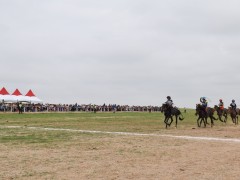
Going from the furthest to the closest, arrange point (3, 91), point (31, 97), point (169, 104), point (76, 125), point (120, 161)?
1. point (31, 97)
2. point (3, 91)
3. point (76, 125)
4. point (169, 104)
5. point (120, 161)

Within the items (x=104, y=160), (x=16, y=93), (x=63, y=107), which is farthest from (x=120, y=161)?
(x=63, y=107)

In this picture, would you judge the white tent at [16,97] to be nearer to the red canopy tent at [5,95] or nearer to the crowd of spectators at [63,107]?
the red canopy tent at [5,95]

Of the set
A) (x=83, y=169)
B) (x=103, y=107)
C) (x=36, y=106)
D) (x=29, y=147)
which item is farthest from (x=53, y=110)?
(x=83, y=169)

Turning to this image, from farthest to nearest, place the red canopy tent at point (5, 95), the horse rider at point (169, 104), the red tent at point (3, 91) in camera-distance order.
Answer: the red tent at point (3, 91)
the red canopy tent at point (5, 95)
the horse rider at point (169, 104)

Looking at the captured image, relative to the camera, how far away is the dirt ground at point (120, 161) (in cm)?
968

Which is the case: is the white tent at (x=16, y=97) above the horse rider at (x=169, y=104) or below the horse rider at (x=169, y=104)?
above

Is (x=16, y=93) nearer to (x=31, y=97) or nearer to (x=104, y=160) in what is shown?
(x=31, y=97)

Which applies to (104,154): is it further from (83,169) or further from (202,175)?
(202,175)

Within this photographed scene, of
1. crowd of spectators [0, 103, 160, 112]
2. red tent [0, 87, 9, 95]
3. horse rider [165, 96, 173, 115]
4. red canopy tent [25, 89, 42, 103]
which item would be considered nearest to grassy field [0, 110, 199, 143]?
horse rider [165, 96, 173, 115]

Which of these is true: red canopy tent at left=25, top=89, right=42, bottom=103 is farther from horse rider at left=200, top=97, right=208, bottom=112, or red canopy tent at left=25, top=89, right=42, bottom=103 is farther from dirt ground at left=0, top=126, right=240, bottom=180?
dirt ground at left=0, top=126, right=240, bottom=180

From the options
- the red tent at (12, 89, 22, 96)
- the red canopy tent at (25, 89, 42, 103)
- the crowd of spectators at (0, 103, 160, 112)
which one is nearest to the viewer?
the red tent at (12, 89, 22, 96)

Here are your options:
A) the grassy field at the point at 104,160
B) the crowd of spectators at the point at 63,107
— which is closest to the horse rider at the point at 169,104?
the grassy field at the point at 104,160

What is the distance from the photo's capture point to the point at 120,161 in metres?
11.9

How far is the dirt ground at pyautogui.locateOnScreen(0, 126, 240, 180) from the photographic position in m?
9.68
